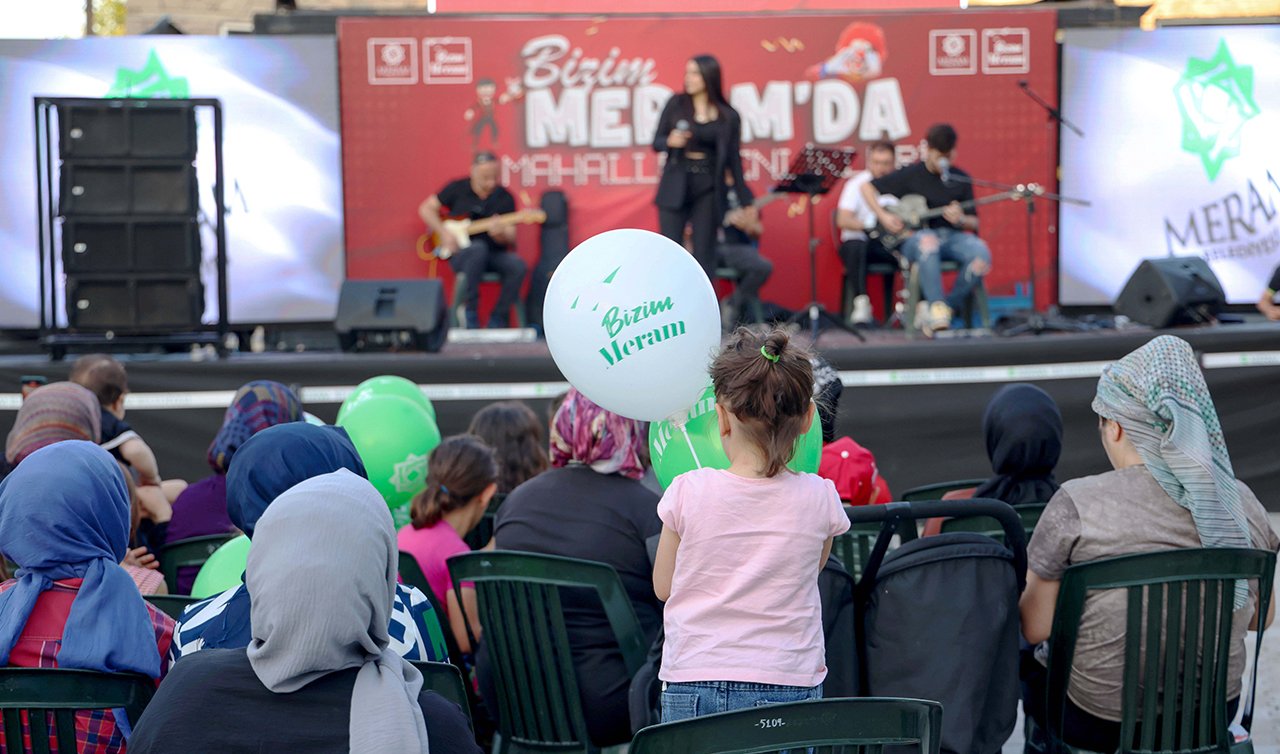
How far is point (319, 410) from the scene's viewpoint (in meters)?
6.48

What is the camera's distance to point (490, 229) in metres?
8.95

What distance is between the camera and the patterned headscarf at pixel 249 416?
3.51 metres

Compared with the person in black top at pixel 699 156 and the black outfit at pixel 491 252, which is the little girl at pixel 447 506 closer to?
the person in black top at pixel 699 156

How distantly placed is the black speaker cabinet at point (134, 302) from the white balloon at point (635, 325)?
4187 millimetres

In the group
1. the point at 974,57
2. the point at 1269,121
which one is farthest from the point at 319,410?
the point at 1269,121

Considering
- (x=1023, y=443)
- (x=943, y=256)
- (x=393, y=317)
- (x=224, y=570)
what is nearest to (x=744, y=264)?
(x=943, y=256)

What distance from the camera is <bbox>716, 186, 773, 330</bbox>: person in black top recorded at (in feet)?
27.0

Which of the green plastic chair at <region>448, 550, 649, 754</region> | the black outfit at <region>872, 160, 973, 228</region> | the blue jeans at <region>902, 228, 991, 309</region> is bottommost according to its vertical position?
the green plastic chair at <region>448, 550, 649, 754</region>

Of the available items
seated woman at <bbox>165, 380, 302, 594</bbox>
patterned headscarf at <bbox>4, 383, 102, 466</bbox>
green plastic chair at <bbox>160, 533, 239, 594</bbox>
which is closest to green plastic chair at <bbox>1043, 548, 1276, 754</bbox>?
green plastic chair at <bbox>160, 533, 239, 594</bbox>

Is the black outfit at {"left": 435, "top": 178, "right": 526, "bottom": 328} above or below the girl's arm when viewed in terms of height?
above

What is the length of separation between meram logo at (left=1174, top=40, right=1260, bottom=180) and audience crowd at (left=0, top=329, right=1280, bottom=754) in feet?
23.3

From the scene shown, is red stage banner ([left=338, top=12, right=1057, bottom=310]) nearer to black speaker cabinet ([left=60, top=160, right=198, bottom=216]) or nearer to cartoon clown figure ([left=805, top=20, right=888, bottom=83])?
cartoon clown figure ([left=805, top=20, right=888, bottom=83])

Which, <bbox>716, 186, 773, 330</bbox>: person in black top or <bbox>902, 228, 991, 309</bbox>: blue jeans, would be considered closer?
<bbox>902, 228, 991, 309</bbox>: blue jeans

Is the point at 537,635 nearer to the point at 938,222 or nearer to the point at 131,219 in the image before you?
the point at 131,219
